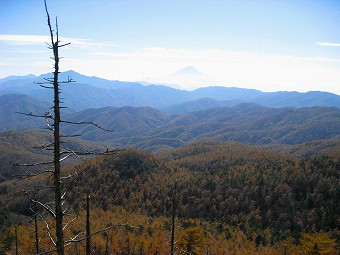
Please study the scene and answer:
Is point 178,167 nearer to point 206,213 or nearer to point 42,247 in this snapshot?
point 206,213

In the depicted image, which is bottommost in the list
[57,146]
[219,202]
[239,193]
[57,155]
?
[219,202]

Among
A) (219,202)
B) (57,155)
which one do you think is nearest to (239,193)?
(219,202)

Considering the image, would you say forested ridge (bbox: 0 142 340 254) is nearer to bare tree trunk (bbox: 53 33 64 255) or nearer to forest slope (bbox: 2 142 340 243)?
forest slope (bbox: 2 142 340 243)

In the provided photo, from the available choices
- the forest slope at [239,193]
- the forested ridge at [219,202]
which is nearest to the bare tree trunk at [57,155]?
the forested ridge at [219,202]

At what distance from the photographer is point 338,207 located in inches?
4441

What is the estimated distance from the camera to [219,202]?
132 metres

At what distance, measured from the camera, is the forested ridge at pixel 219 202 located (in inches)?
3620

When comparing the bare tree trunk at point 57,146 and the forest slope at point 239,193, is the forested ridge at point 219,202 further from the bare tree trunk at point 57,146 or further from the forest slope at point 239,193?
the bare tree trunk at point 57,146

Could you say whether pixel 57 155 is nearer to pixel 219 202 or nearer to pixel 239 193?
pixel 219 202

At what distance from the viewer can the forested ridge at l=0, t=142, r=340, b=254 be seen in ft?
302

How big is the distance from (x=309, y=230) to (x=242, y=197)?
3182cm

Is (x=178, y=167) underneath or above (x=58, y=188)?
underneath

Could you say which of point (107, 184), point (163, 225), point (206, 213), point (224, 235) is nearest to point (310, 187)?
point (206, 213)

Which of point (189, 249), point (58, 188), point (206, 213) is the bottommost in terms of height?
point (206, 213)
